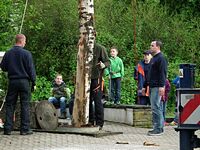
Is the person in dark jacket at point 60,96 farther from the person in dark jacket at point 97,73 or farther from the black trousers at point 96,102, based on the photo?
the person in dark jacket at point 97,73

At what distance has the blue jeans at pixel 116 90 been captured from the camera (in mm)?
17688

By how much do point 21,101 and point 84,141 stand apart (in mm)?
1626

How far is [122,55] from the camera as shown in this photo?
81.1ft

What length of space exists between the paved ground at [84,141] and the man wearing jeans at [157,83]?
0.28 metres

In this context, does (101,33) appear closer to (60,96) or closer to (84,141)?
(60,96)

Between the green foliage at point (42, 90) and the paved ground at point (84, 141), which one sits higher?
the green foliage at point (42, 90)

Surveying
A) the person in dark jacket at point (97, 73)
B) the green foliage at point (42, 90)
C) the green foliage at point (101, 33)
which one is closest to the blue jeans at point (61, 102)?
the green foliage at point (42, 90)

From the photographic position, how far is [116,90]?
1772cm

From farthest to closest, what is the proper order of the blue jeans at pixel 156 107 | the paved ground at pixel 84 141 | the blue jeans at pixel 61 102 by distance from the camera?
the blue jeans at pixel 61 102 → the blue jeans at pixel 156 107 → the paved ground at pixel 84 141

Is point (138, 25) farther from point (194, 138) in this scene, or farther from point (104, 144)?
point (194, 138)

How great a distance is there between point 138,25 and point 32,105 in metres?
13.7

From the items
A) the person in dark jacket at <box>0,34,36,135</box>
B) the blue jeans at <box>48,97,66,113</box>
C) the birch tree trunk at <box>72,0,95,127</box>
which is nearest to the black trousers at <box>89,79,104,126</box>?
the birch tree trunk at <box>72,0,95,127</box>

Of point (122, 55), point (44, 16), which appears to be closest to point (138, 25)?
point (122, 55)

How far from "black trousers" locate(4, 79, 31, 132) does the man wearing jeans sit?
2.38 m
